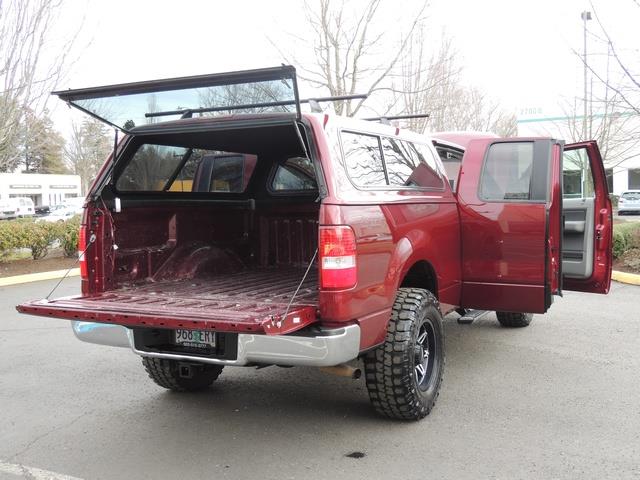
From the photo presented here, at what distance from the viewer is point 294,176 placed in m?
6.08

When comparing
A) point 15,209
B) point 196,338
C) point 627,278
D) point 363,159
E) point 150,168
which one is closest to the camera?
point 196,338

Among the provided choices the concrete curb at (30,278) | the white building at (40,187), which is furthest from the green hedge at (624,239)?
the white building at (40,187)

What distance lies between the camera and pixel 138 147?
473 centimetres

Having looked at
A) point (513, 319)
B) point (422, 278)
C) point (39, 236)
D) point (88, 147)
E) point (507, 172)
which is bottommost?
point (513, 319)

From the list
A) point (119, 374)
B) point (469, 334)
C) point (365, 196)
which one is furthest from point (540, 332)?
point (119, 374)

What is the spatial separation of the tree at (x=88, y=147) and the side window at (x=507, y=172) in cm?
Answer: 3204

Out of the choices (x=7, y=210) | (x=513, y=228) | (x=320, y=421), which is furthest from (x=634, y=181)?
(x=7, y=210)

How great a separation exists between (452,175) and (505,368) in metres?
2.57

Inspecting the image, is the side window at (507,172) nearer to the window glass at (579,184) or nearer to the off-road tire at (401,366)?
the window glass at (579,184)

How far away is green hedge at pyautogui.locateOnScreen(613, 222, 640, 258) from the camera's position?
11.3 m

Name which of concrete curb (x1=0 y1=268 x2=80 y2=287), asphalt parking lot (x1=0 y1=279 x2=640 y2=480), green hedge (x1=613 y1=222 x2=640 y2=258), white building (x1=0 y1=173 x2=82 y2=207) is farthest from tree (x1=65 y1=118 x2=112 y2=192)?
asphalt parking lot (x1=0 y1=279 x2=640 y2=480)

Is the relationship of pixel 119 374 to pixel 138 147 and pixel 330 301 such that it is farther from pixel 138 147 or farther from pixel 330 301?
pixel 330 301

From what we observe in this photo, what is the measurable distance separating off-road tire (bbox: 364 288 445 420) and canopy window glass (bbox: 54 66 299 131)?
4.90ft

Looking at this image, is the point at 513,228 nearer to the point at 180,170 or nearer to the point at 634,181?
the point at 180,170
